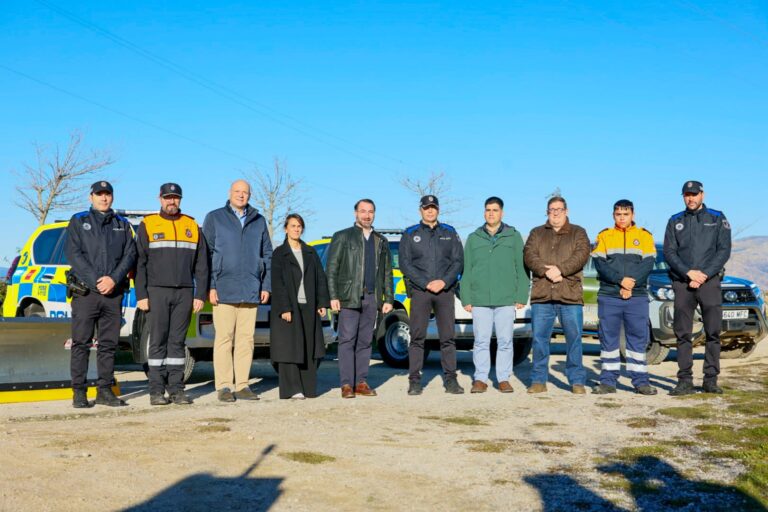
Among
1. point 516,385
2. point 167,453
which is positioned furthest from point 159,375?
point 516,385

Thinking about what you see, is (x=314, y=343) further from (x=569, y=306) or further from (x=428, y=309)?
(x=569, y=306)

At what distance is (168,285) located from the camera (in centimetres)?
838

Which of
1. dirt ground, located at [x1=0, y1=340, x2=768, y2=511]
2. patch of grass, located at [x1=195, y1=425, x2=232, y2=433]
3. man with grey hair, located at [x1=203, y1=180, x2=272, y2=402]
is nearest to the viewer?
dirt ground, located at [x1=0, y1=340, x2=768, y2=511]

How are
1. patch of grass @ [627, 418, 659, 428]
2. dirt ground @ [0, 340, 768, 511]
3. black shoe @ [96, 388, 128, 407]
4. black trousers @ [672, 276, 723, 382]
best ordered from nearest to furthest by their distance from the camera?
1. dirt ground @ [0, 340, 768, 511]
2. patch of grass @ [627, 418, 659, 428]
3. black shoe @ [96, 388, 128, 407]
4. black trousers @ [672, 276, 723, 382]

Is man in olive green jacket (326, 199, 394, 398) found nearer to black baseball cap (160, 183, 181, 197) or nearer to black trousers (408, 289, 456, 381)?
black trousers (408, 289, 456, 381)

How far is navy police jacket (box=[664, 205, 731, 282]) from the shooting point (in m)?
9.13

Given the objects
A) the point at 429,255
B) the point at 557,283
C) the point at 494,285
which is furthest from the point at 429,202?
the point at 557,283

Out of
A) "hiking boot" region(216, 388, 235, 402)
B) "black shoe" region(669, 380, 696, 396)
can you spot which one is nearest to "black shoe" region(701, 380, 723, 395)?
"black shoe" region(669, 380, 696, 396)

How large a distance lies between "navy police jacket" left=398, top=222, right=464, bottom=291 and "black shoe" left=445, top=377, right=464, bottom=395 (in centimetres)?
103

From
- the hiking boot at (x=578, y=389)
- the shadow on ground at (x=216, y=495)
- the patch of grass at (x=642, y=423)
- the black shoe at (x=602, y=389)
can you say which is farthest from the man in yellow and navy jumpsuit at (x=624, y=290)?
the shadow on ground at (x=216, y=495)

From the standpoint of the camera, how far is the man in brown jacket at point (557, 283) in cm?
932

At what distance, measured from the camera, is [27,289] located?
36.3 feet

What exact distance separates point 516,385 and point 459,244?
192cm

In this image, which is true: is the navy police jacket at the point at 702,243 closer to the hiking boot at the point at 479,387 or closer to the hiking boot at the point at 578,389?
the hiking boot at the point at 578,389
